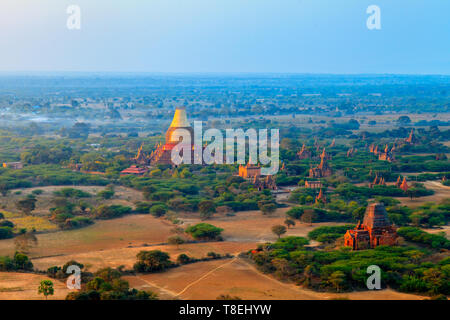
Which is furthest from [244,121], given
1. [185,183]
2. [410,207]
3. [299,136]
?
[410,207]

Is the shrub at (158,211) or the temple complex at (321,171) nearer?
the shrub at (158,211)

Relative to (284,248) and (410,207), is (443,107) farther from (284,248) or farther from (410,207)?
(284,248)

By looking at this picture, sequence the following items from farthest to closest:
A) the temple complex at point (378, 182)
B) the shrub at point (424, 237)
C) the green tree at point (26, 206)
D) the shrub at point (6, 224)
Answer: the temple complex at point (378, 182) → the green tree at point (26, 206) → the shrub at point (6, 224) → the shrub at point (424, 237)

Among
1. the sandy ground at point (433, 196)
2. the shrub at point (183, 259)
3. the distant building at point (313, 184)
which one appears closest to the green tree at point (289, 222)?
the shrub at point (183, 259)

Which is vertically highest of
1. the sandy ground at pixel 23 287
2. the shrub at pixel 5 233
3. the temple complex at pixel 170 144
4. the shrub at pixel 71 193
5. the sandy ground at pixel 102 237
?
the temple complex at pixel 170 144

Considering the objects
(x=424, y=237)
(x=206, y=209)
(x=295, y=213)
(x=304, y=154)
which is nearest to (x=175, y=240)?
(x=206, y=209)

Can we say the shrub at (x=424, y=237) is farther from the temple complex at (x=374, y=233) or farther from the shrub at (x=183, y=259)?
the shrub at (x=183, y=259)

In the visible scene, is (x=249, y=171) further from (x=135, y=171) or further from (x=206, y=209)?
(x=206, y=209)
